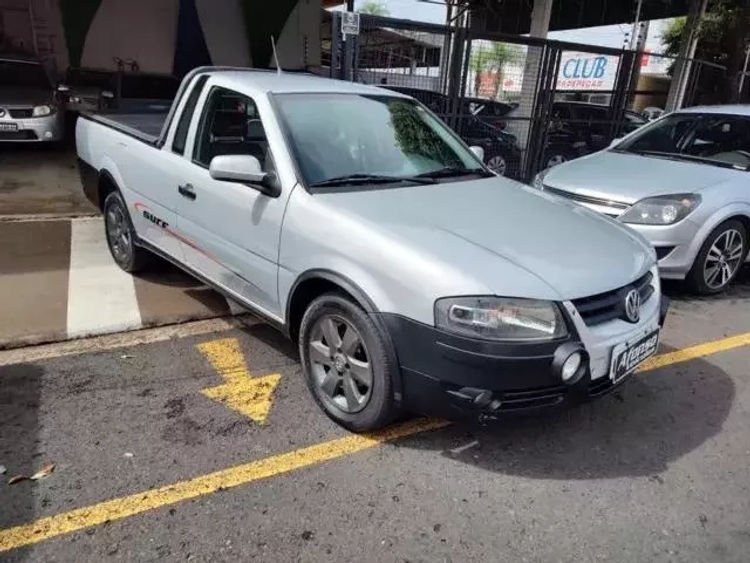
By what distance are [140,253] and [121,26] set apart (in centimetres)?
1470

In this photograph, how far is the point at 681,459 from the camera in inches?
123

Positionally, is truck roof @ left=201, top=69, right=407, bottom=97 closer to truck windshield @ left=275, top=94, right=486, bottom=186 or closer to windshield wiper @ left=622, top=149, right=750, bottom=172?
truck windshield @ left=275, top=94, right=486, bottom=186

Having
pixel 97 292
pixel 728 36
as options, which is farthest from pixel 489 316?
pixel 728 36

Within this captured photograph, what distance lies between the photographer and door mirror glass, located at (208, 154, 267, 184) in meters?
3.25

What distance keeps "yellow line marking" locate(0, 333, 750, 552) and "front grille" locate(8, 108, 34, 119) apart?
28.4ft

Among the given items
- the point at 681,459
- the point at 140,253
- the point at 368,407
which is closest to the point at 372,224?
the point at 368,407

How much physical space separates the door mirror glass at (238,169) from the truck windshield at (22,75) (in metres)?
9.33

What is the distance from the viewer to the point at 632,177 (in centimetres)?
560

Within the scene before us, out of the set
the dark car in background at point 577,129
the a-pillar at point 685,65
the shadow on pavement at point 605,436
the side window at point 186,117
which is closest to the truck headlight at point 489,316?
the shadow on pavement at point 605,436

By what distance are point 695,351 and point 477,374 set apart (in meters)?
2.56

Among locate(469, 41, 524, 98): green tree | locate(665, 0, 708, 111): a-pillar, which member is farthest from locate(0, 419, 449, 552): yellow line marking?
locate(665, 0, 708, 111): a-pillar

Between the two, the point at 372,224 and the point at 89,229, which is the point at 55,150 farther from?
the point at 372,224

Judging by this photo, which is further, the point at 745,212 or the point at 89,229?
the point at 89,229

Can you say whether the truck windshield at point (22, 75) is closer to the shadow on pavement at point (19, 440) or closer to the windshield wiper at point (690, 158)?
the shadow on pavement at point (19, 440)
